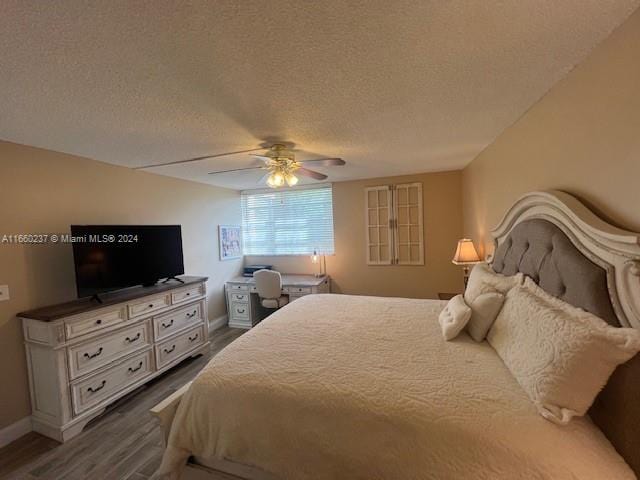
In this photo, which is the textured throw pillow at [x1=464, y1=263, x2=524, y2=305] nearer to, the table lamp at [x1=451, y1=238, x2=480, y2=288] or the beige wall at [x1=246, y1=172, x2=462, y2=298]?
the table lamp at [x1=451, y1=238, x2=480, y2=288]

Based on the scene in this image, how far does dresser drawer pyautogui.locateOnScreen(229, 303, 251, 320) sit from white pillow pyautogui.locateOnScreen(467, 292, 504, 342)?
3.32 m

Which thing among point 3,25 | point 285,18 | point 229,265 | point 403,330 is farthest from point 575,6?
point 229,265

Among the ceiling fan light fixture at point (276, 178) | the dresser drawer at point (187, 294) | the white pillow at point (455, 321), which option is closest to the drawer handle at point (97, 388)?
the dresser drawer at point (187, 294)

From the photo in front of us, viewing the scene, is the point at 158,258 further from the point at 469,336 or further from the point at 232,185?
the point at 469,336

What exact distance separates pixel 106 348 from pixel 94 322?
27 centimetres

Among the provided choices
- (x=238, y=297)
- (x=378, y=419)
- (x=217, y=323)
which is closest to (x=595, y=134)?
(x=378, y=419)

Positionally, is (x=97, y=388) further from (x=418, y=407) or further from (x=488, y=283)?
(x=488, y=283)

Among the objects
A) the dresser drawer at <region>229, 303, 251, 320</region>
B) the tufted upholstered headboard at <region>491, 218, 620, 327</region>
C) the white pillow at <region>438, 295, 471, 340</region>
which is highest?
the tufted upholstered headboard at <region>491, 218, 620, 327</region>

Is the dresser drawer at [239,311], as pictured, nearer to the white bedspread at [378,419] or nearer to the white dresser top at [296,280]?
the white dresser top at [296,280]

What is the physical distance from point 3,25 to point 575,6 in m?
2.07

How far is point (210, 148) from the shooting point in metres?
2.45

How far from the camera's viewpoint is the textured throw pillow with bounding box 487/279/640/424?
0.99m

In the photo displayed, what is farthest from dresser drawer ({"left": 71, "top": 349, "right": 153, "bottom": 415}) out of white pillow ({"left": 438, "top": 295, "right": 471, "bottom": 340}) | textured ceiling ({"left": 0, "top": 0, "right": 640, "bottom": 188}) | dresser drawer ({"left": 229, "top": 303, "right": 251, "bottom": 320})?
white pillow ({"left": 438, "top": 295, "right": 471, "bottom": 340})

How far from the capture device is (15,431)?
2.07 meters
